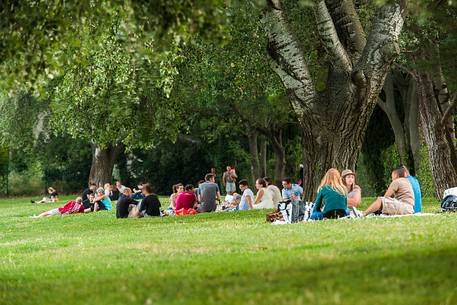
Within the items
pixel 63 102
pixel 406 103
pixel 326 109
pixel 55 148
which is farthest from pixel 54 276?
pixel 55 148

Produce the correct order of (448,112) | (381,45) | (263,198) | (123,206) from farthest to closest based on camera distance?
(448,112)
(263,198)
(123,206)
(381,45)

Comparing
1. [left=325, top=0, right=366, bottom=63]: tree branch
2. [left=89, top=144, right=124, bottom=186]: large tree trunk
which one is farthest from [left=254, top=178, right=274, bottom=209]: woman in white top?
[left=89, top=144, right=124, bottom=186]: large tree trunk

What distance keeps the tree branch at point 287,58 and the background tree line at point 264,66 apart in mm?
28

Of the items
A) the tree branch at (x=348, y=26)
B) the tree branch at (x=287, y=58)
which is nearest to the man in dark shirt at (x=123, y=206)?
the tree branch at (x=287, y=58)

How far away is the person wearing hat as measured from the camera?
2149 centimetres

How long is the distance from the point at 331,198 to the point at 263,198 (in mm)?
9758

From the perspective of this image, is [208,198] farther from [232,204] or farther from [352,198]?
[352,198]

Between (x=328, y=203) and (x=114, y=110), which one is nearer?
(x=328, y=203)

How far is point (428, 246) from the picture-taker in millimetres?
11992

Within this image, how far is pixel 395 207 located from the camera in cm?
2130

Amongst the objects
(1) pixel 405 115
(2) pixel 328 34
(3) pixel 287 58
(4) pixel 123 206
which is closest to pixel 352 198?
(3) pixel 287 58

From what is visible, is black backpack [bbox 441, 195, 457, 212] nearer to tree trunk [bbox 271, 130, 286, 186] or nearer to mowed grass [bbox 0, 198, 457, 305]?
mowed grass [bbox 0, 198, 457, 305]

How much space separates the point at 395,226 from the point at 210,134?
40.9 meters

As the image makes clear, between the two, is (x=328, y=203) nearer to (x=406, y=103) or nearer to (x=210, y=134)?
(x=406, y=103)
